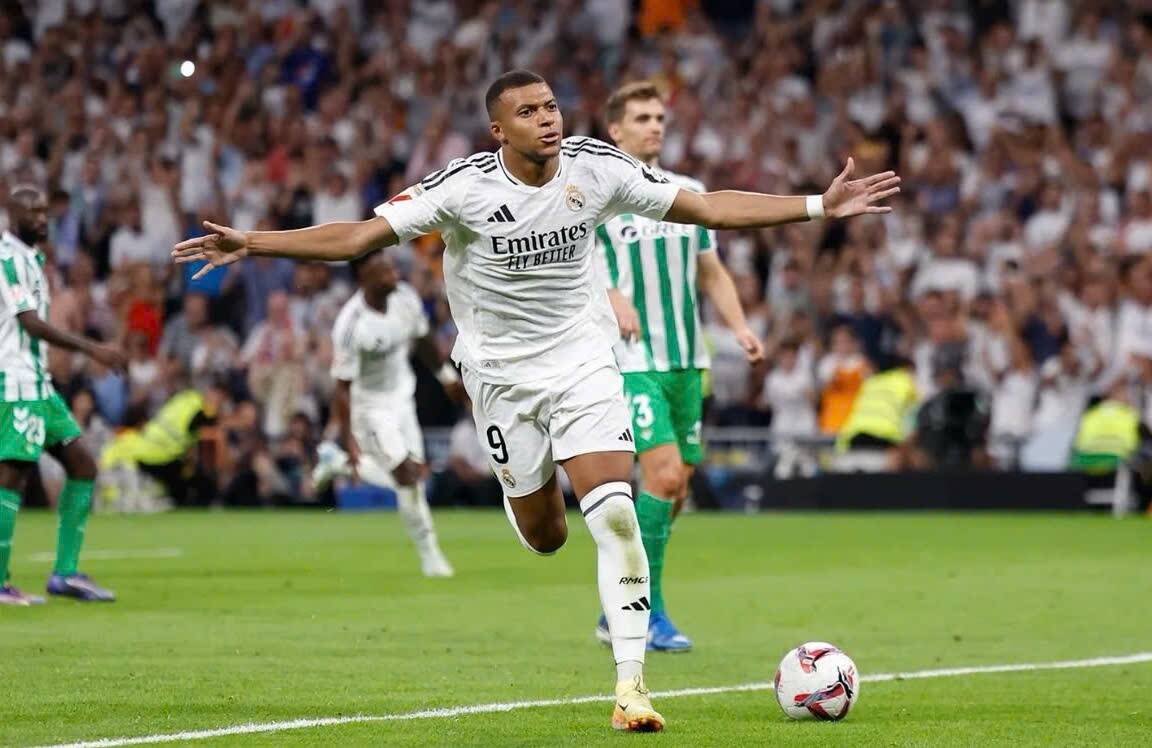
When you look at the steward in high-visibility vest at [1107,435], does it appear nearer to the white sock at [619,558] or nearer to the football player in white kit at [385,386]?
the football player in white kit at [385,386]

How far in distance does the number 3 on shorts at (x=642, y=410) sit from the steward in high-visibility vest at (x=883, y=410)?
1261 centimetres

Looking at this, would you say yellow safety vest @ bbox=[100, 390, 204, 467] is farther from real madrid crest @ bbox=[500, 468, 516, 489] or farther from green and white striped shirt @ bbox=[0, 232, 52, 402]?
real madrid crest @ bbox=[500, 468, 516, 489]

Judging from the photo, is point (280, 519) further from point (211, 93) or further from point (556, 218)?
point (556, 218)

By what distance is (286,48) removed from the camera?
27.9 meters

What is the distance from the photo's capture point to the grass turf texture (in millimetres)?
7492

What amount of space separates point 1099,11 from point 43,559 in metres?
15.1

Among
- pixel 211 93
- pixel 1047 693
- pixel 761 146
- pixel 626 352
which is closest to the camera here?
pixel 1047 693

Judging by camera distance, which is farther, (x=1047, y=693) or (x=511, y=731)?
(x=1047, y=693)

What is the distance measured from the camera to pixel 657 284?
10672mm

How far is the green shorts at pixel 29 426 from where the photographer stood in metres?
12.4

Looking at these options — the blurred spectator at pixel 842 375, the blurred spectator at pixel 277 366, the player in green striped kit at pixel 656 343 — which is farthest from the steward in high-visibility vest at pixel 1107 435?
the player in green striped kit at pixel 656 343

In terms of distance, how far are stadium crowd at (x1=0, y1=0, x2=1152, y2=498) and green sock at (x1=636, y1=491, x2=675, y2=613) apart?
1260cm

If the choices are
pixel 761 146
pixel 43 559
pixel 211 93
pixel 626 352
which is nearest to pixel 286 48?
pixel 211 93

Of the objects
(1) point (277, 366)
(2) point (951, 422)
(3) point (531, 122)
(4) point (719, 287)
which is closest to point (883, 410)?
(2) point (951, 422)
